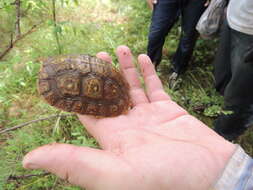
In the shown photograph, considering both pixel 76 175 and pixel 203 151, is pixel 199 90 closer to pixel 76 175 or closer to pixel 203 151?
pixel 203 151

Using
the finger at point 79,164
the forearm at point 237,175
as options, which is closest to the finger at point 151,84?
the forearm at point 237,175

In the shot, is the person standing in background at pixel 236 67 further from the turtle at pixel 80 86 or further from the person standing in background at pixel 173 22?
the turtle at pixel 80 86

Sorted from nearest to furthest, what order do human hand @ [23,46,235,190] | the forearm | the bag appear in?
human hand @ [23,46,235,190], the forearm, the bag

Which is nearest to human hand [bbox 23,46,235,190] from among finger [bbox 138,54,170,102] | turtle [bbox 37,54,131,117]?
turtle [bbox 37,54,131,117]

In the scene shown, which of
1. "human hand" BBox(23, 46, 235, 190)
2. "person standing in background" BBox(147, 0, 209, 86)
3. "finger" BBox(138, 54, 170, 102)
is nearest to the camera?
"human hand" BBox(23, 46, 235, 190)

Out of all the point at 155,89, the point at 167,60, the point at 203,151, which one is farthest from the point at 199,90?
the point at 203,151

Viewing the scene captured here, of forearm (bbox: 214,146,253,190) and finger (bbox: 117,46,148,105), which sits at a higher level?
finger (bbox: 117,46,148,105)

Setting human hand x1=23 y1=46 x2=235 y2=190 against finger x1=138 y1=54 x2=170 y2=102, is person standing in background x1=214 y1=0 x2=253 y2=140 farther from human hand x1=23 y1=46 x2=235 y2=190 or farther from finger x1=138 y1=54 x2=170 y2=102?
human hand x1=23 y1=46 x2=235 y2=190
